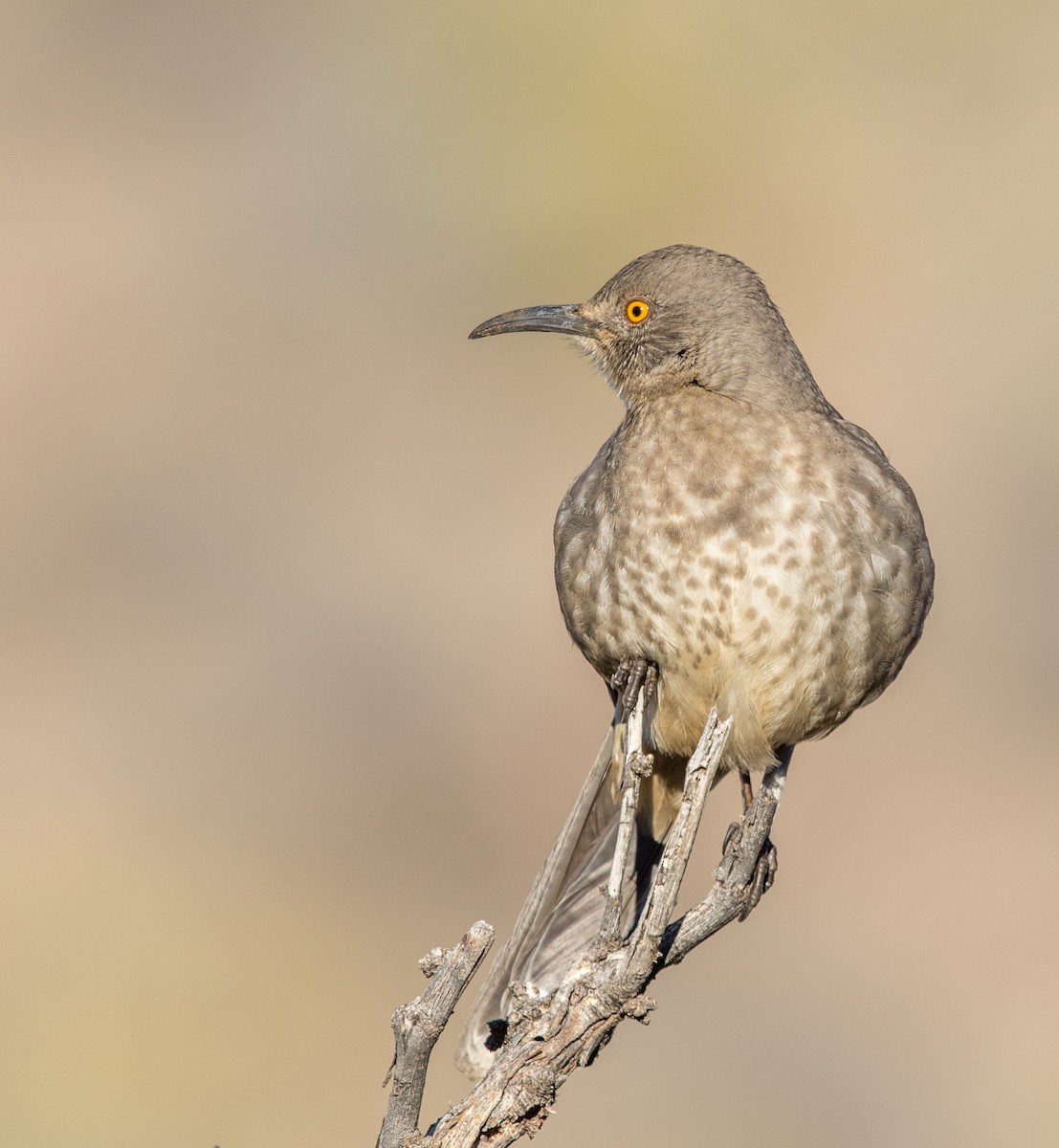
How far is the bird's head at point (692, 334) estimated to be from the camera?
5.36 meters

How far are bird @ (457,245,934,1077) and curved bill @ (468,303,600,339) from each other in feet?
0.74

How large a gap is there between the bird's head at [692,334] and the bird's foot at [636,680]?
901 millimetres

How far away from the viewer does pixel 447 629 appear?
1405 centimetres

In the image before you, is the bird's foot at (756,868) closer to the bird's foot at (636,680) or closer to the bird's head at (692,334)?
the bird's foot at (636,680)

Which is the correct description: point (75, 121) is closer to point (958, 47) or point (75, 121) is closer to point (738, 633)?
point (958, 47)

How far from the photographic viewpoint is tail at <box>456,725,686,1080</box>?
4.82 m

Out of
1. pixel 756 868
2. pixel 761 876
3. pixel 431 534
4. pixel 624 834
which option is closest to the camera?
pixel 624 834

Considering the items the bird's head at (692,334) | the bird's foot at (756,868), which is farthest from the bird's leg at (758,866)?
the bird's head at (692,334)

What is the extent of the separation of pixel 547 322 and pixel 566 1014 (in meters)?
2.68

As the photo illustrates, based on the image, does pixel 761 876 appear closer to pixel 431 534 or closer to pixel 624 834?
pixel 624 834

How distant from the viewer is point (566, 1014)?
405cm

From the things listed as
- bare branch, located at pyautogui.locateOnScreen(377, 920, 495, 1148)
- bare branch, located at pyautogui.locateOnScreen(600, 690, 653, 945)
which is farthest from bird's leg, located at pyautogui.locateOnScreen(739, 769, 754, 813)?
bare branch, located at pyautogui.locateOnScreen(377, 920, 495, 1148)

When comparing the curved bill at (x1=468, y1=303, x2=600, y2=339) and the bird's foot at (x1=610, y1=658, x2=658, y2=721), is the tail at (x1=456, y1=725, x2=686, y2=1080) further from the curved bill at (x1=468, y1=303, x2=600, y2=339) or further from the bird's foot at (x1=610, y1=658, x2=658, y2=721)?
the curved bill at (x1=468, y1=303, x2=600, y2=339)

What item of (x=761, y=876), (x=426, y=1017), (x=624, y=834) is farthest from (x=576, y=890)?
(x=426, y=1017)
